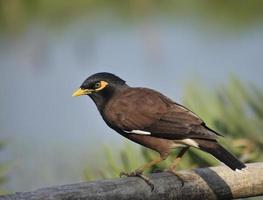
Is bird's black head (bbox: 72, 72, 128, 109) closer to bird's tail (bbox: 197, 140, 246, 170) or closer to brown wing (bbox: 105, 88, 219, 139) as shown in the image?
brown wing (bbox: 105, 88, 219, 139)

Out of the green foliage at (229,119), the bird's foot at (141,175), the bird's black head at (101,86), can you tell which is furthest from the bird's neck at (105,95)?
the bird's foot at (141,175)

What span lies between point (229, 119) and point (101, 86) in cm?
32

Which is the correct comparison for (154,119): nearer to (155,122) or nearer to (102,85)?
(155,122)

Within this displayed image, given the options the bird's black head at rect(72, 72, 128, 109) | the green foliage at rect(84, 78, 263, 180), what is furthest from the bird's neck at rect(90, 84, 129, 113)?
the green foliage at rect(84, 78, 263, 180)

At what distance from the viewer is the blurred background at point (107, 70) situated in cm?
202

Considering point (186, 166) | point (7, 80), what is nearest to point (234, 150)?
point (186, 166)

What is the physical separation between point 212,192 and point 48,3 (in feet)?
9.09

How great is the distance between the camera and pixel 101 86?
188 cm

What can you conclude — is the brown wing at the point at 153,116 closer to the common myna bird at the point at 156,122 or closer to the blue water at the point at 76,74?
the common myna bird at the point at 156,122

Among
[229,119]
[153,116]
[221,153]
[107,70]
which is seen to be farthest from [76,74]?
[221,153]

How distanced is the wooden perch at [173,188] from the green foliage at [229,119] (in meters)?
0.28

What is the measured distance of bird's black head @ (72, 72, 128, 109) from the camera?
186 cm

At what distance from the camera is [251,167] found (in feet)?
5.42

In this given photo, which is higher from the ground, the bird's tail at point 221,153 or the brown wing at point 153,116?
the brown wing at point 153,116
